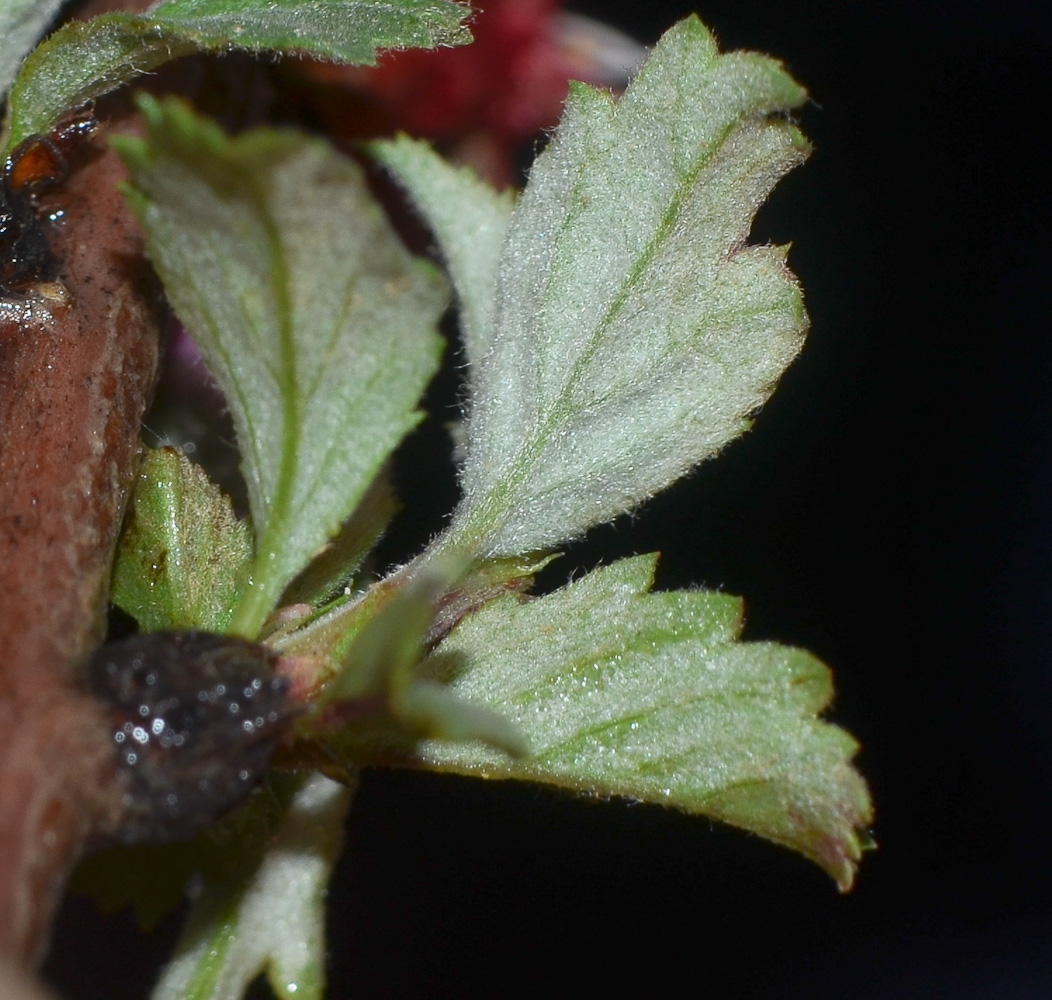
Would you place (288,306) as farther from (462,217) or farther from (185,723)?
(462,217)

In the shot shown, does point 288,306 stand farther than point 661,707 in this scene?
No

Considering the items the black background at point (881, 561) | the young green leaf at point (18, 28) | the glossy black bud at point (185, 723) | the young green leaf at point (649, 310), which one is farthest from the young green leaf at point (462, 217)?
the black background at point (881, 561)

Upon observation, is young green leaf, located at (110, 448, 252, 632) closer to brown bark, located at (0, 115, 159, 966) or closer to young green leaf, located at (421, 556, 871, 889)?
brown bark, located at (0, 115, 159, 966)

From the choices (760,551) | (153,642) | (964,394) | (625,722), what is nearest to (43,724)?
(153,642)

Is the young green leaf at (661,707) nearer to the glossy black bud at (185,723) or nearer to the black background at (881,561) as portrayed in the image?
the glossy black bud at (185,723)

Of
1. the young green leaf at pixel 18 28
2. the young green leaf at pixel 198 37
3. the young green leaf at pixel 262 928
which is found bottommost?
the young green leaf at pixel 262 928

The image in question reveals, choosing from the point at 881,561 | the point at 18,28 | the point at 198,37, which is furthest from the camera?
the point at 881,561

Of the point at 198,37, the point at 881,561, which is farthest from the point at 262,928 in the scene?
the point at 881,561

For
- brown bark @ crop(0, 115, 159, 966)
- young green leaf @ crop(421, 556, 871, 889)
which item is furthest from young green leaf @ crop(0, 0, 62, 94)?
young green leaf @ crop(421, 556, 871, 889)
